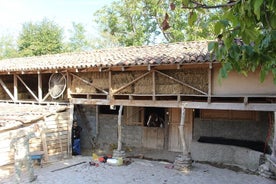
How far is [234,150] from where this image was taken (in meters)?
9.53

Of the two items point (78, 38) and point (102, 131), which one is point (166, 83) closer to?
point (102, 131)

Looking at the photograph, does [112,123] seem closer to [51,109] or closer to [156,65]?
[51,109]

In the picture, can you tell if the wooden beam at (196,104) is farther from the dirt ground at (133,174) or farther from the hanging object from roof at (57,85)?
the dirt ground at (133,174)

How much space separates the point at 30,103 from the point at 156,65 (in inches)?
268

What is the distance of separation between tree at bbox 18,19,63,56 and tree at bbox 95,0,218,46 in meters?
5.54

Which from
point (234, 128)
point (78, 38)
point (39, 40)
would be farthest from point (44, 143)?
point (78, 38)

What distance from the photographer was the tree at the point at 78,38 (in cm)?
3616

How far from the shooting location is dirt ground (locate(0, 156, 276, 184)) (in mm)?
8026

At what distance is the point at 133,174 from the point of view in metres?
8.70

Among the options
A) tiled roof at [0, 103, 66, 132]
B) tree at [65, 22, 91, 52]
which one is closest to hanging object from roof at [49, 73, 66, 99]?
tiled roof at [0, 103, 66, 132]

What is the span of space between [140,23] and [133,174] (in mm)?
16316

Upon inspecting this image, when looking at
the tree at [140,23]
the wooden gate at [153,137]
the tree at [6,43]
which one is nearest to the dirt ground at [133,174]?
the wooden gate at [153,137]

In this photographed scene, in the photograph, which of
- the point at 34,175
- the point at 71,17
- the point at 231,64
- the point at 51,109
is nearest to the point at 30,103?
the point at 51,109

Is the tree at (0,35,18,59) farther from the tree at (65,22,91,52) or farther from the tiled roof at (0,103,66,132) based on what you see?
the tiled roof at (0,103,66,132)
